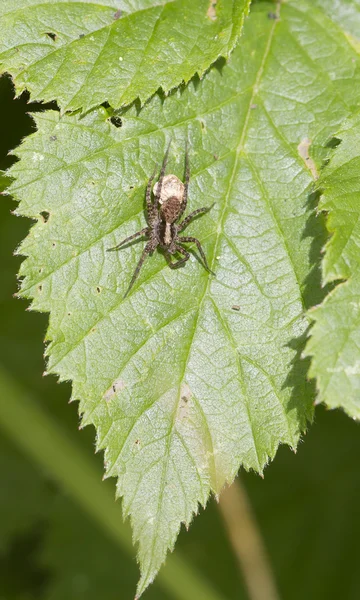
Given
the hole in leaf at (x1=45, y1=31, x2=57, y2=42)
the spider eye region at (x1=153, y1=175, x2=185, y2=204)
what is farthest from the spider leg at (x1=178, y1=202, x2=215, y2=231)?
the hole in leaf at (x1=45, y1=31, x2=57, y2=42)

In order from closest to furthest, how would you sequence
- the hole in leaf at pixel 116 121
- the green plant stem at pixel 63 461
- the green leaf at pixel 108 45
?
the green leaf at pixel 108 45
the hole in leaf at pixel 116 121
the green plant stem at pixel 63 461

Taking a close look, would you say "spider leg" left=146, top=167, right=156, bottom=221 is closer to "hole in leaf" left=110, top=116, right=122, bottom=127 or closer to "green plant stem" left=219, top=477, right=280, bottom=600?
"hole in leaf" left=110, top=116, right=122, bottom=127

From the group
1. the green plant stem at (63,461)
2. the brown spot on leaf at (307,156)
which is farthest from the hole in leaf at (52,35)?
the green plant stem at (63,461)

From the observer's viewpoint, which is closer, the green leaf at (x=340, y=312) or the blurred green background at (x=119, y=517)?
the green leaf at (x=340, y=312)

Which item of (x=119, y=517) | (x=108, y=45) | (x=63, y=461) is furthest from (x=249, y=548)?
(x=108, y=45)

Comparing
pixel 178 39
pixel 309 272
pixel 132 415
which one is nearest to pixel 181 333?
pixel 132 415

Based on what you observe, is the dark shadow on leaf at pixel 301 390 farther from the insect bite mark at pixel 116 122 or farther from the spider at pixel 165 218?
the insect bite mark at pixel 116 122

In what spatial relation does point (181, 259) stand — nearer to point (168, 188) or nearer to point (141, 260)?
point (141, 260)
